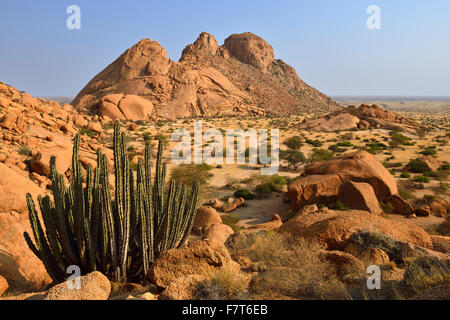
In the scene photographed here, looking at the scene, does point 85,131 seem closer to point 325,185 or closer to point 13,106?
point 13,106

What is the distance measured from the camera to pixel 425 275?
3.90 m

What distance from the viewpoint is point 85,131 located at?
2255 cm

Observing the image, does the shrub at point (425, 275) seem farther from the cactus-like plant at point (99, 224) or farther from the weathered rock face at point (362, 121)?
the weathered rock face at point (362, 121)

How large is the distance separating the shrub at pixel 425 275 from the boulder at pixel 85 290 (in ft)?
13.4

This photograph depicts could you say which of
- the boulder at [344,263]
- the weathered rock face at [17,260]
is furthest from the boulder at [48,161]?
the boulder at [344,263]

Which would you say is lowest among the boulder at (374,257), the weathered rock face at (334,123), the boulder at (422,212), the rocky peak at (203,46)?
the boulder at (422,212)

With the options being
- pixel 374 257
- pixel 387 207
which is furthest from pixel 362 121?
pixel 374 257

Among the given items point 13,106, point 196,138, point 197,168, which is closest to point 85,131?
point 13,106

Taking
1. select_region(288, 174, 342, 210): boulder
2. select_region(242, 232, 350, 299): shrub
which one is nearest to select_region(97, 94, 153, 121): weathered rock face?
select_region(288, 174, 342, 210): boulder

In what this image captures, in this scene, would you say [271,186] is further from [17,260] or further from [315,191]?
[17,260]

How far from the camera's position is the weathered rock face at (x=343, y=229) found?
6141mm

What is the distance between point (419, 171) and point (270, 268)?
1529 centimetres

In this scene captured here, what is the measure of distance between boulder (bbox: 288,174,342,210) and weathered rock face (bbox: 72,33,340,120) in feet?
101
